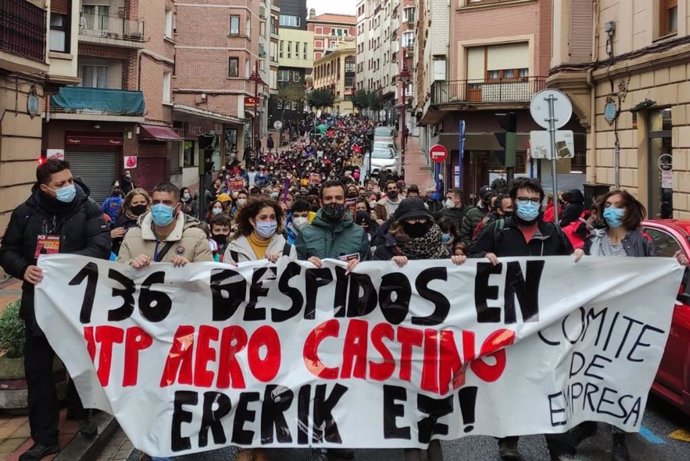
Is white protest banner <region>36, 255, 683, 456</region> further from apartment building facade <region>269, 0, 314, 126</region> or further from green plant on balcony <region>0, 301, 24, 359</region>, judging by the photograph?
apartment building facade <region>269, 0, 314, 126</region>

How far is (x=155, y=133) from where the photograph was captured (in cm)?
3269

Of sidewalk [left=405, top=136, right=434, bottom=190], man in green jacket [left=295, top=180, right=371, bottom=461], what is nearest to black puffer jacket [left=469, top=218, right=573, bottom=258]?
man in green jacket [left=295, top=180, right=371, bottom=461]

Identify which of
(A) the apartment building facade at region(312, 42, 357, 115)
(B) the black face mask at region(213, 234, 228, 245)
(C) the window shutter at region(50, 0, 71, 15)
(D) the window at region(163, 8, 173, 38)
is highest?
(A) the apartment building facade at region(312, 42, 357, 115)

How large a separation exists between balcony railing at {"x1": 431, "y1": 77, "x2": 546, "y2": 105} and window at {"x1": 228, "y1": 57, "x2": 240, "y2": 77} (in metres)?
24.1

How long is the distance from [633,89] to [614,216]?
1254cm

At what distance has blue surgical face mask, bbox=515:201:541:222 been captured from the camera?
5.74 meters

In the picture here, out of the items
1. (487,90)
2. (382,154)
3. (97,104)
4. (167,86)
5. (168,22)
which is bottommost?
(382,154)

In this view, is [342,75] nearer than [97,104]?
No

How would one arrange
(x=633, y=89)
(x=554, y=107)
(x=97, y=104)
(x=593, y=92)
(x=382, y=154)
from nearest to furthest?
(x=554, y=107) < (x=633, y=89) < (x=593, y=92) < (x=97, y=104) < (x=382, y=154)

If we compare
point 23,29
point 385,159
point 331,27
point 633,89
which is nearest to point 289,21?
point 331,27

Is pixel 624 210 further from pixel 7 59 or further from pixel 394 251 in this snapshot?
pixel 7 59

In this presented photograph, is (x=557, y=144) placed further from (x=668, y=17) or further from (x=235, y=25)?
(x=235, y=25)

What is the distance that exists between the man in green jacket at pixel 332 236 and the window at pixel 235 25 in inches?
1914

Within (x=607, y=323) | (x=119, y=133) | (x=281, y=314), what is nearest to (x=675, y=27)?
(x=607, y=323)
